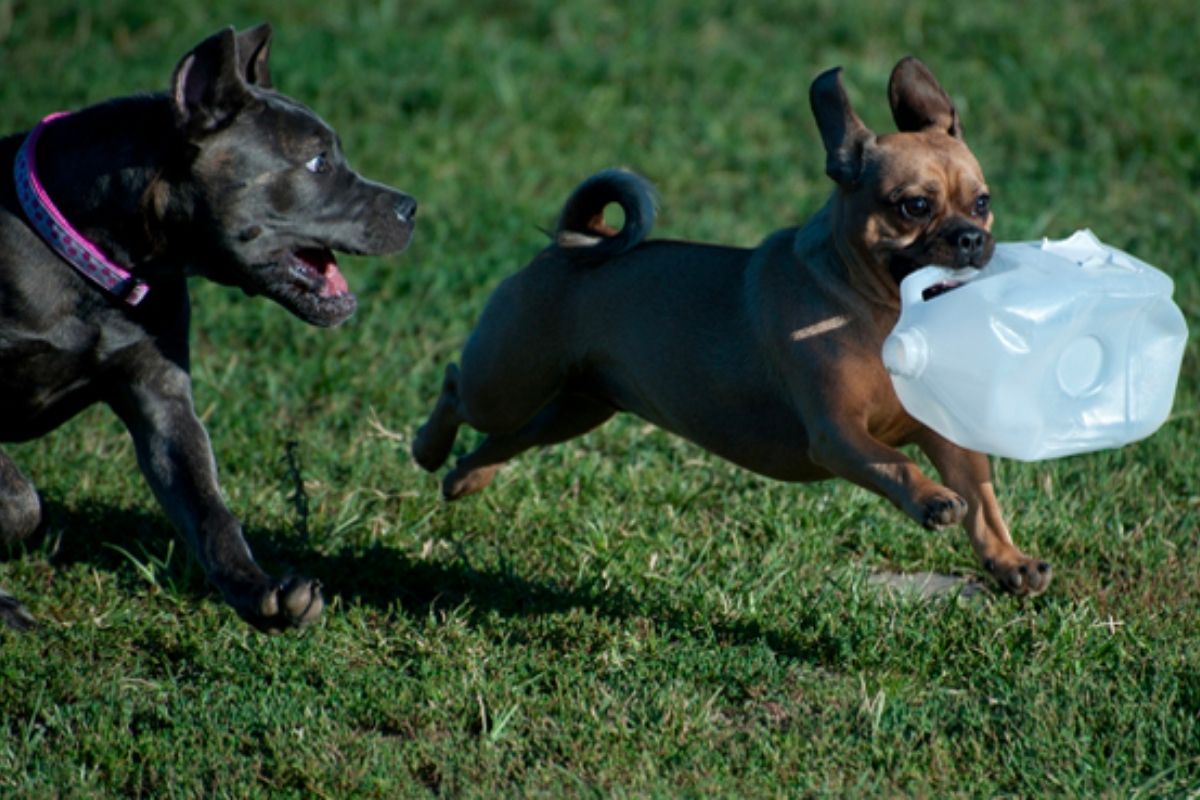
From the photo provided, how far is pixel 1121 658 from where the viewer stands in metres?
4.54

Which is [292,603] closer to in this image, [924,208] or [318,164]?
[318,164]

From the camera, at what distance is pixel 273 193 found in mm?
4922

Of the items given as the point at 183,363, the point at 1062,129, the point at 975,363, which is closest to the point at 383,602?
the point at 183,363

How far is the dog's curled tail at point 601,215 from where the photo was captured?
5.21 m

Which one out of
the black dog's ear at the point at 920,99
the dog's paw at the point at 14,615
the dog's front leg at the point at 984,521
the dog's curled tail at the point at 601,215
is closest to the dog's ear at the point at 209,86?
the dog's curled tail at the point at 601,215

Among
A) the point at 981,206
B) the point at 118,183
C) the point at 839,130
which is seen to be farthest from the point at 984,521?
the point at 118,183

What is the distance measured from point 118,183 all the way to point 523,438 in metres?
1.70

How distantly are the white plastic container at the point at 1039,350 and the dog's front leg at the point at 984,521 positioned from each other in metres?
0.34

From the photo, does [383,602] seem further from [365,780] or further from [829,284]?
[829,284]

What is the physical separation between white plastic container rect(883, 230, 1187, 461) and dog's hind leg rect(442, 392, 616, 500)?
156cm

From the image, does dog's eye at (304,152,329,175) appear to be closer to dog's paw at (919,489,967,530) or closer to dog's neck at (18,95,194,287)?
dog's neck at (18,95,194,287)

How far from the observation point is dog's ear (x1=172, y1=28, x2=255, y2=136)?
4734mm

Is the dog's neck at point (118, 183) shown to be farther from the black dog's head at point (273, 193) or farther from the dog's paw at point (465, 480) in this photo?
the dog's paw at point (465, 480)

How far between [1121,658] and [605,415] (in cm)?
197
